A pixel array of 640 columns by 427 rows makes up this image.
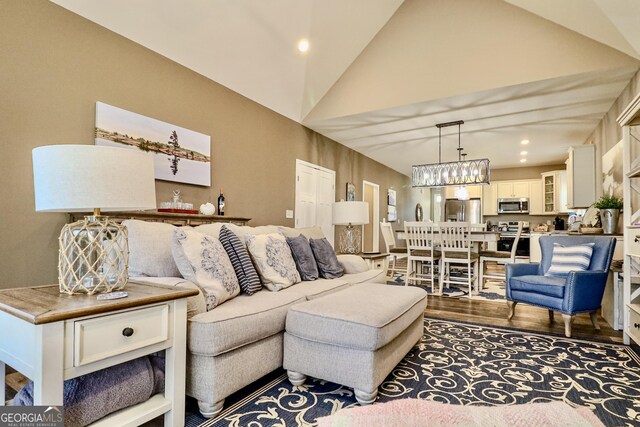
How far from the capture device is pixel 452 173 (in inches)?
223

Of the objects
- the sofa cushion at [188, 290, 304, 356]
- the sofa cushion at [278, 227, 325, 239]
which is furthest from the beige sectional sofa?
the sofa cushion at [278, 227, 325, 239]

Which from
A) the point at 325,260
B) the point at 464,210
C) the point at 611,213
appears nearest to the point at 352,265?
the point at 325,260

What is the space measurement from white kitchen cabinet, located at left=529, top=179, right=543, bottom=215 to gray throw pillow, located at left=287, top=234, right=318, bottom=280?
24.9 ft

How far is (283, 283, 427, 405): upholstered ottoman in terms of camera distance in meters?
1.82

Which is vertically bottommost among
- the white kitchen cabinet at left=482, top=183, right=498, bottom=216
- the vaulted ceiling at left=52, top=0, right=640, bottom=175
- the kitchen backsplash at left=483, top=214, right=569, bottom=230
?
the kitchen backsplash at left=483, top=214, right=569, bottom=230

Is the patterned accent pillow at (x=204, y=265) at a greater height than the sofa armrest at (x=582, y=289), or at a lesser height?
greater

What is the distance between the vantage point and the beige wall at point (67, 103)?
235cm

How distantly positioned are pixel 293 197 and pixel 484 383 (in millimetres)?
3711

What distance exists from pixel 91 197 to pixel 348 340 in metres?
1.41

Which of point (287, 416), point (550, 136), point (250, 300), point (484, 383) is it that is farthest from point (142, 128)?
point (550, 136)

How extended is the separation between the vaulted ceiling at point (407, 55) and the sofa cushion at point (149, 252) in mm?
1930

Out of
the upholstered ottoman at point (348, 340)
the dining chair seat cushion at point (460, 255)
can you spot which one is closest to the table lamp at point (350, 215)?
the dining chair seat cushion at point (460, 255)

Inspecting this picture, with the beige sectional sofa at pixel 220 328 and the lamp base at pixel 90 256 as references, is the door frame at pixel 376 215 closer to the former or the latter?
the beige sectional sofa at pixel 220 328

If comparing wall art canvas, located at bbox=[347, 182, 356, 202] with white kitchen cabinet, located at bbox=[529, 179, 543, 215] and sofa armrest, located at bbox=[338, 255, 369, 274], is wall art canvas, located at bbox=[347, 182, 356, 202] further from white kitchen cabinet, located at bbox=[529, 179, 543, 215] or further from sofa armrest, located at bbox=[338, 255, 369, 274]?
white kitchen cabinet, located at bbox=[529, 179, 543, 215]
